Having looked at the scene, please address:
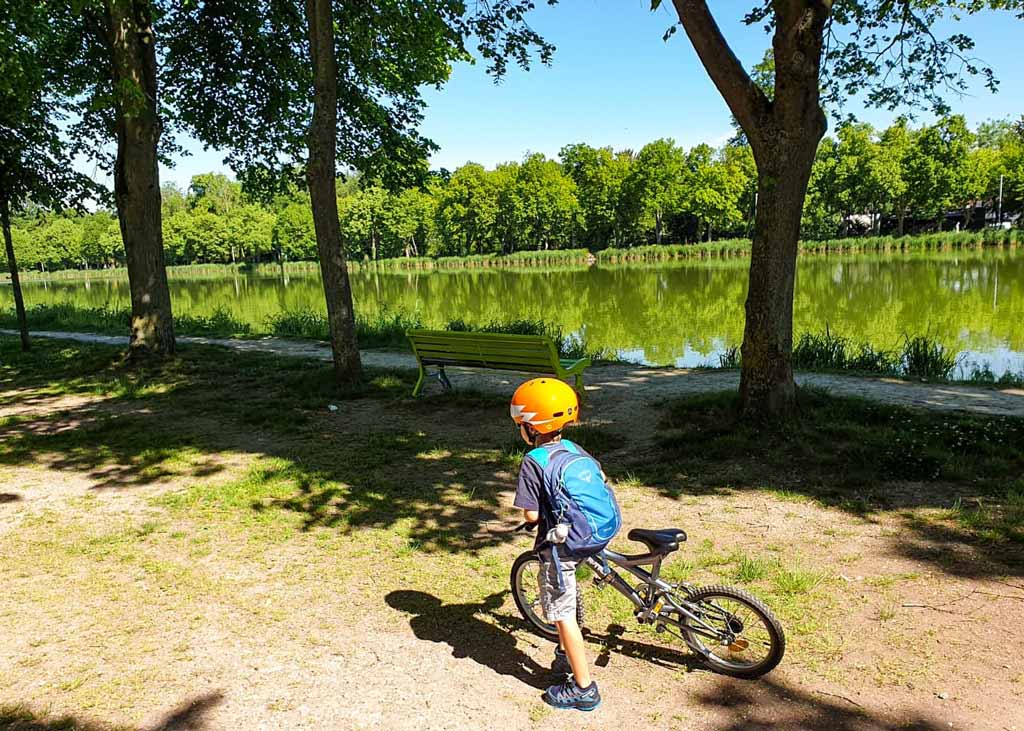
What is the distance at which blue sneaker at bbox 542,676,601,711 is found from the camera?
3.13m

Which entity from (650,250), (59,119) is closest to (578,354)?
(59,119)


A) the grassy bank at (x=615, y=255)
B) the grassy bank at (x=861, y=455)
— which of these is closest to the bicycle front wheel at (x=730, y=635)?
the grassy bank at (x=861, y=455)

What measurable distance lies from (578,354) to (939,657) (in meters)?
10.2

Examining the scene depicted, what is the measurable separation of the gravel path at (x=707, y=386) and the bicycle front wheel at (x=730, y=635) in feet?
17.4

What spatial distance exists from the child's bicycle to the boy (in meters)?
0.15

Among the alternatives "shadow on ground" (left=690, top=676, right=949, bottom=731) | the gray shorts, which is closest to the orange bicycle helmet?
the gray shorts

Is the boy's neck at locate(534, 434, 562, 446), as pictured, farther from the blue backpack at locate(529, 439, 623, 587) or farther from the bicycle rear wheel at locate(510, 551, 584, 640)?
the bicycle rear wheel at locate(510, 551, 584, 640)

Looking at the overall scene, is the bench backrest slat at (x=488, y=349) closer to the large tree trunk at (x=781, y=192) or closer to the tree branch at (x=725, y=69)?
the large tree trunk at (x=781, y=192)

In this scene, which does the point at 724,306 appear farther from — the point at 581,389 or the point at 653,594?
the point at 653,594

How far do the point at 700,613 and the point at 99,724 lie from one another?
2905 mm

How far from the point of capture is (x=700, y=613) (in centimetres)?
337

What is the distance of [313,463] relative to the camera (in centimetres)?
695

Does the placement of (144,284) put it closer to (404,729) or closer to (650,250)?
(404,729)

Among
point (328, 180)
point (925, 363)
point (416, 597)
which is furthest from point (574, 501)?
point (925, 363)
